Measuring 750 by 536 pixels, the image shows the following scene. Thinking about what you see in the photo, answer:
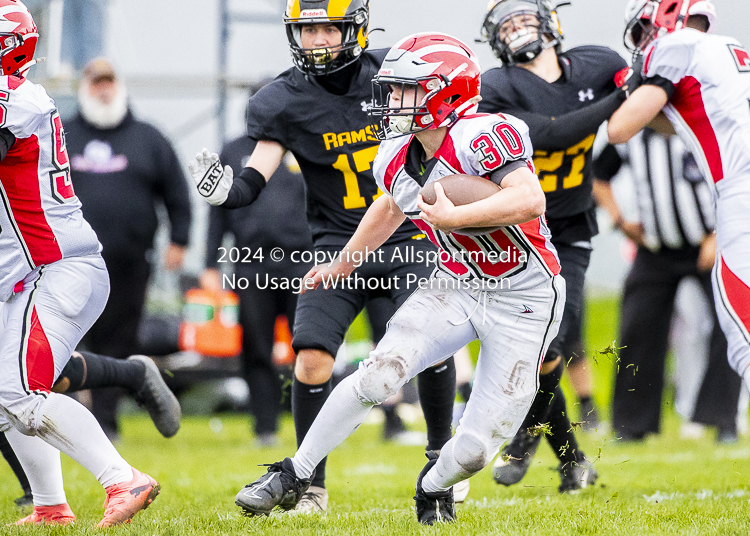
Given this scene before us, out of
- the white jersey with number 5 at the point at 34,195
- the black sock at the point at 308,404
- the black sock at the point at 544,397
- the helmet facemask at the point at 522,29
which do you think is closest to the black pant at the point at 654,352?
the black sock at the point at 544,397

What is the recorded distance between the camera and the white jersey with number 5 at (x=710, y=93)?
3670mm

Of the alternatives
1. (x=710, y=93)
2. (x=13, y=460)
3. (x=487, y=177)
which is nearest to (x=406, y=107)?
(x=487, y=177)

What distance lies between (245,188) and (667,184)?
3.70 meters

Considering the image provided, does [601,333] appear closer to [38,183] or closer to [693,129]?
[693,129]

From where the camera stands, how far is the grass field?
3.16 meters

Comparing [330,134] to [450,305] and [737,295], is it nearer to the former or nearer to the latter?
[450,305]

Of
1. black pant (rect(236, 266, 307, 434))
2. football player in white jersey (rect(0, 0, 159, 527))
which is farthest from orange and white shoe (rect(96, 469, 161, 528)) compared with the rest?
black pant (rect(236, 266, 307, 434))

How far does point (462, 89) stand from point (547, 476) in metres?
2.51

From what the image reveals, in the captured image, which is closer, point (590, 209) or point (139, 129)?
point (590, 209)

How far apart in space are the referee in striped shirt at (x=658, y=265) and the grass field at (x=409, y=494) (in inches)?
10.1

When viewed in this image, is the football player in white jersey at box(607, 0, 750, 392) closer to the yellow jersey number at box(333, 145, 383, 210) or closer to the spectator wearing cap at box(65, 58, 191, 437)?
the yellow jersey number at box(333, 145, 383, 210)

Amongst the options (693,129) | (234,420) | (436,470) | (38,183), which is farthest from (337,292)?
(234,420)

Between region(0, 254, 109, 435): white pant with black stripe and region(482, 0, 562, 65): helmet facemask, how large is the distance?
2.04m

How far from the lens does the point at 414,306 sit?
330 centimetres
